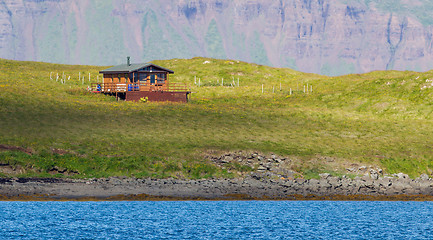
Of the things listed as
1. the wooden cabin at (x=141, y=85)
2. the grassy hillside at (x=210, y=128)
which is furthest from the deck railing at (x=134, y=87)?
the grassy hillside at (x=210, y=128)

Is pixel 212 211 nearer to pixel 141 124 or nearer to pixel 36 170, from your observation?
pixel 36 170

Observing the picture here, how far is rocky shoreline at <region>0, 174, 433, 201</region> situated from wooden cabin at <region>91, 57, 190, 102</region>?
4612 cm

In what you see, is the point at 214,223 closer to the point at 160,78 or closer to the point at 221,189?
the point at 221,189

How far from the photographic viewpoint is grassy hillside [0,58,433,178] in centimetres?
6003

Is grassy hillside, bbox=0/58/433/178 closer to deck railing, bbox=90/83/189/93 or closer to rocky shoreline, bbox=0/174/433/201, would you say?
rocky shoreline, bbox=0/174/433/201

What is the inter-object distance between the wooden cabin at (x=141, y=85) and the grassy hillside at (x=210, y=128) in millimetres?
2859

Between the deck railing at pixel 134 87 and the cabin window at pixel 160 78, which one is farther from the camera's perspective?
the cabin window at pixel 160 78

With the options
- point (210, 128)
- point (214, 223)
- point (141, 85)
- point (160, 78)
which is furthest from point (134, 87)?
point (214, 223)

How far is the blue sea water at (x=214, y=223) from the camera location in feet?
153

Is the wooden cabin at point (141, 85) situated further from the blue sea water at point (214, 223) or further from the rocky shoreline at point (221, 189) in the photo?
the rocky shoreline at point (221, 189)

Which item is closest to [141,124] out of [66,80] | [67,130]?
[67,130]

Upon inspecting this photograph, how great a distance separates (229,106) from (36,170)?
48.8 meters

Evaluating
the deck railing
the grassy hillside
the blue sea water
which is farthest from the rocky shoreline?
the deck railing

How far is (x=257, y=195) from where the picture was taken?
5644cm
